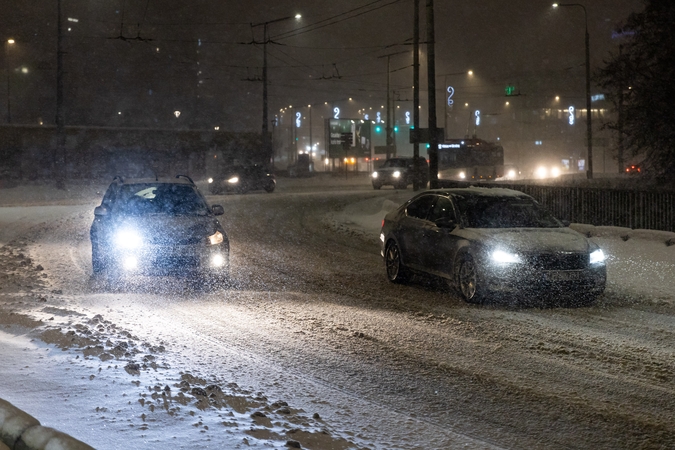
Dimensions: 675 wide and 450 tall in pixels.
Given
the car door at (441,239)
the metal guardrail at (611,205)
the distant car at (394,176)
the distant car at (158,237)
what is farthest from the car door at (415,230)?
the distant car at (394,176)

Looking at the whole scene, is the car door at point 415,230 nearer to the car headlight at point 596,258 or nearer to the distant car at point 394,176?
the car headlight at point 596,258

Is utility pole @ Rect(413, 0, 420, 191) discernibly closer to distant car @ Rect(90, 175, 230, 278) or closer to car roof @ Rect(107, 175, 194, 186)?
car roof @ Rect(107, 175, 194, 186)

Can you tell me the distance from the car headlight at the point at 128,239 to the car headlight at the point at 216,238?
41.4 inches

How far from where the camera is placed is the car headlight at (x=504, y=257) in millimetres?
9992

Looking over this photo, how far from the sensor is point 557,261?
32.9 ft

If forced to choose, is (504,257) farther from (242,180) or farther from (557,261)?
(242,180)

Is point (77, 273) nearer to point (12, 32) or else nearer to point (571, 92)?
point (12, 32)

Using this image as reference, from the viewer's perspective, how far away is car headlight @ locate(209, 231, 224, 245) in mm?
11961

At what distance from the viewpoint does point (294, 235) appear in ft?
68.5

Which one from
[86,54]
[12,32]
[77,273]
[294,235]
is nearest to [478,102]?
[86,54]

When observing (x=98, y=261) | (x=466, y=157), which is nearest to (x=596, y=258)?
(x=98, y=261)

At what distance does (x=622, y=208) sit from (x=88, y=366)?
606 inches

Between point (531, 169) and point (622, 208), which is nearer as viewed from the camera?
point (622, 208)

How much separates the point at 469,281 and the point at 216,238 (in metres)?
4.03
